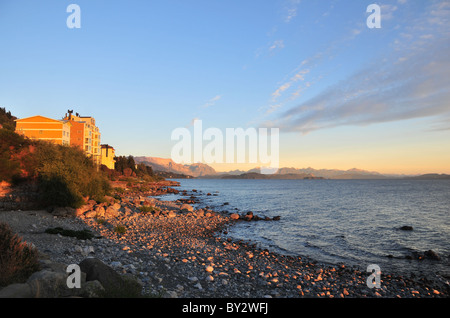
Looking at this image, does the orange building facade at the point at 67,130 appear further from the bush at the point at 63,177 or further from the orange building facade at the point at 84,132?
the bush at the point at 63,177

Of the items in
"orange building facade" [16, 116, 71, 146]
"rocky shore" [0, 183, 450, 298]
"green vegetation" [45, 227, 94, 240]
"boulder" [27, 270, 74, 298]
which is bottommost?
"rocky shore" [0, 183, 450, 298]

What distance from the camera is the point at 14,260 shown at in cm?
738

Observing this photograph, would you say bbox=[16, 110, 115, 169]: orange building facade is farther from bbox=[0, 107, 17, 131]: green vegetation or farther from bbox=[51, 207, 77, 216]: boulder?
bbox=[51, 207, 77, 216]: boulder

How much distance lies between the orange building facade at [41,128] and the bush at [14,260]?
165 ft

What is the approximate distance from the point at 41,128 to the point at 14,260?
2211 inches

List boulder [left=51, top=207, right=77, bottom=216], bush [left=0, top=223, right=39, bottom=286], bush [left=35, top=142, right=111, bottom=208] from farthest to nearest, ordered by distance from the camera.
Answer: bush [left=35, top=142, right=111, bottom=208] → boulder [left=51, top=207, right=77, bottom=216] → bush [left=0, top=223, right=39, bottom=286]

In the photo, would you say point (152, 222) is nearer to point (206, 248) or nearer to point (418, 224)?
point (206, 248)

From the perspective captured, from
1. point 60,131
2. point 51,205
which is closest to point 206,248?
point 51,205

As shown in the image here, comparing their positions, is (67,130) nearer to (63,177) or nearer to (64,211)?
(63,177)

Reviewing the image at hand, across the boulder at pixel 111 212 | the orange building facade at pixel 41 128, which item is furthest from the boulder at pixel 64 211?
the orange building facade at pixel 41 128

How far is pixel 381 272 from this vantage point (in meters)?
15.9

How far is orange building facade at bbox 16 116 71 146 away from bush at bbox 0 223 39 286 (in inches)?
1981

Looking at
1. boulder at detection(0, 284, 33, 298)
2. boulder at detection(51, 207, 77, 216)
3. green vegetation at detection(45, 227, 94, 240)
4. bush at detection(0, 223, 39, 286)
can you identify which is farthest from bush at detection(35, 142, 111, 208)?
boulder at detection(0, 284, 33, 298)

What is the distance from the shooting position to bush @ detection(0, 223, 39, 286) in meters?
6.97
